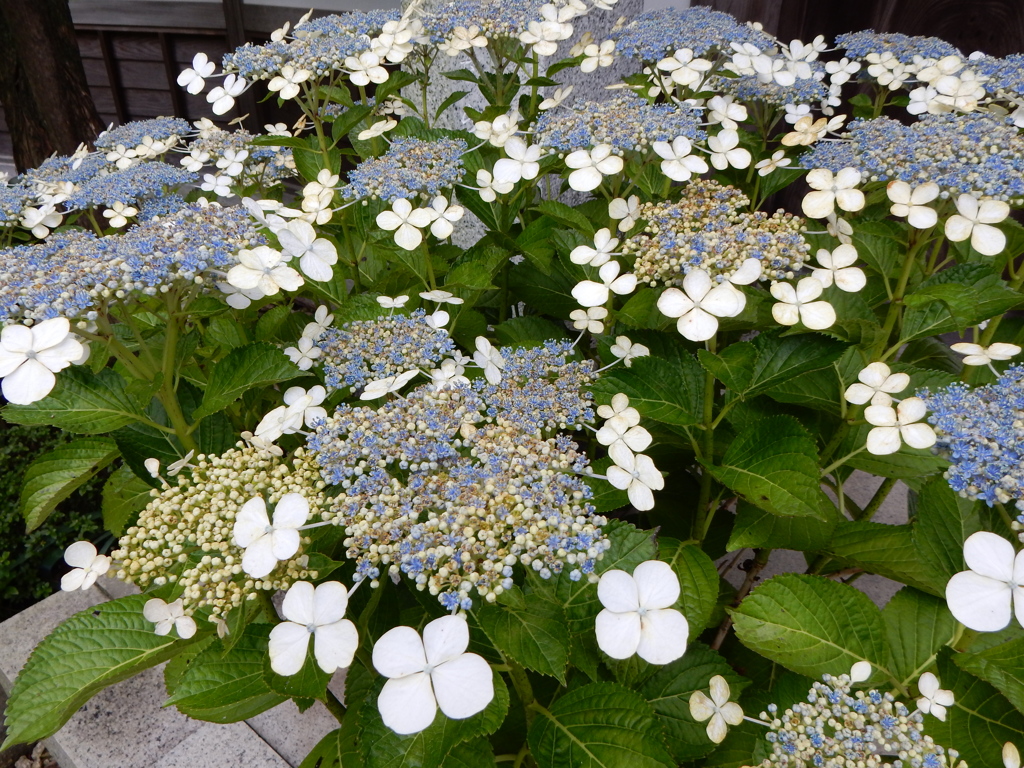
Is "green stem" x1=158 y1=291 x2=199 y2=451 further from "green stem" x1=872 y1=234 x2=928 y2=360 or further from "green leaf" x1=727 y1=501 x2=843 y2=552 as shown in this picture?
"green stem" x1=872 y1=234 x2=928 y2=360

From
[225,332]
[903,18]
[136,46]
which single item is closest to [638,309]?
[225,332]

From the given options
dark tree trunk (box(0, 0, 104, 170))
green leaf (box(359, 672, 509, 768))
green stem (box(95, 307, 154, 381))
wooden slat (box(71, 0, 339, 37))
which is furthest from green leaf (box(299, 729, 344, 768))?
wooden slat (box(71, 0, 339, 37))

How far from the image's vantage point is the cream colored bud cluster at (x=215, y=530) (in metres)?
0.75

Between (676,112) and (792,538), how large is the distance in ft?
2.67

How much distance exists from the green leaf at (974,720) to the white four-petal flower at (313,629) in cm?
79

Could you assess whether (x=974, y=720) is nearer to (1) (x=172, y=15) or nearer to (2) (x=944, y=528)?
(2) (x=944, y=528)

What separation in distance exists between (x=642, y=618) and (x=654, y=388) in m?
0.42

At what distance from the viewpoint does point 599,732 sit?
0.87 meters

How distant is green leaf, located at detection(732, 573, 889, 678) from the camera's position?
906 millimetres

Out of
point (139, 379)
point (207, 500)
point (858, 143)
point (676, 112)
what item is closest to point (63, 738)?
point (139, 379)

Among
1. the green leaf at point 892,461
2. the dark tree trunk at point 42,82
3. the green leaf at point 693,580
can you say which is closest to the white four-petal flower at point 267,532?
the green leaf at point 693,580

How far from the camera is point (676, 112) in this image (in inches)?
48.7

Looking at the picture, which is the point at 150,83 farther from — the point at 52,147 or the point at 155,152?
the point at 155,152

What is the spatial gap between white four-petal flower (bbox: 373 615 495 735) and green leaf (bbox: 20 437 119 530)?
0.89 m
